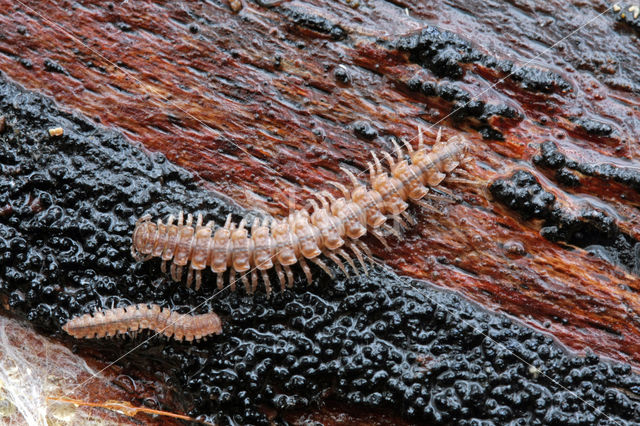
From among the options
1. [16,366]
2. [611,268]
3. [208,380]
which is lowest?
[16,366]

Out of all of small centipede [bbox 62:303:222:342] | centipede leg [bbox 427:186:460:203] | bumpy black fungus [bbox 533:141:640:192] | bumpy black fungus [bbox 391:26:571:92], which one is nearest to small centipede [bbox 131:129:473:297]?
centipede leg [bbox 427:186:460:203]

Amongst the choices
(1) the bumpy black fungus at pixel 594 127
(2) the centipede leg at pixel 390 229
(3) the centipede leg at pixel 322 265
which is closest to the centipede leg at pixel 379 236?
(2) the centipede leg at pixel 390 229

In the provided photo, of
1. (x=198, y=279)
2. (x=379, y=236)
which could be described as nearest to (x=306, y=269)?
(x=379, y=236)

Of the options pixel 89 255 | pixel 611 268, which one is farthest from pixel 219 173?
pixel 611 268

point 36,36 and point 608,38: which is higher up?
point 608,38

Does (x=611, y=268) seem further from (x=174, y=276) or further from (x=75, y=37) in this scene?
(x=75, y=37)

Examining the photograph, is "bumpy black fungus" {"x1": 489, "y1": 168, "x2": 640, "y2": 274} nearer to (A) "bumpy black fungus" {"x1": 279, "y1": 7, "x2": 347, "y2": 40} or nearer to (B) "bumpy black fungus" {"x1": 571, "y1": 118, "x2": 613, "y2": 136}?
(B) "bumpy black fungus" {"x1": 571, "y1": 118, "x2": 613, "y2": 136}
